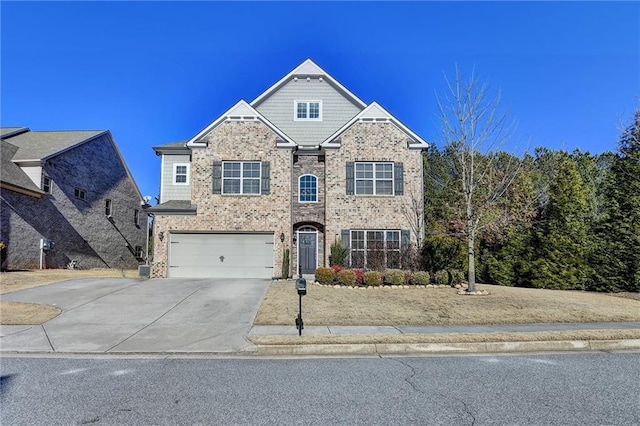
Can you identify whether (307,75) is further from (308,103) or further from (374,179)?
(374,179)

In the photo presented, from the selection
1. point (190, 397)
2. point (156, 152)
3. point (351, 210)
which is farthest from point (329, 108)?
point (190, 397)

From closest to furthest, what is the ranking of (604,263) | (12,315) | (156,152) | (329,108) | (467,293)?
(12,315), (467,293), (604,263), (156,152), (329,108)

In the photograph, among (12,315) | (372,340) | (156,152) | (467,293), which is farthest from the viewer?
(156,152)

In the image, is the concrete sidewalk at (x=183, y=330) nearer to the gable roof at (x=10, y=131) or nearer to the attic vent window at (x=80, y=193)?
the attic vent window at (x=80, y=193)

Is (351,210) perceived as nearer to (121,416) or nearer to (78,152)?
(121,416)

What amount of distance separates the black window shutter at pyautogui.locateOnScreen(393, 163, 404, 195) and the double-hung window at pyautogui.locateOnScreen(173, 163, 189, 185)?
33.9 ft

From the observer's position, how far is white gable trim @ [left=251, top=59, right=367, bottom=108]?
21962 millimetres

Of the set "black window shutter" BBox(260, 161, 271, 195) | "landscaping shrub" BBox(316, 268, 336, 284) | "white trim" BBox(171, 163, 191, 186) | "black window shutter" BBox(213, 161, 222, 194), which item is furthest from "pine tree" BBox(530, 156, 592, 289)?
"white trim" BBox(171, 163, 191, 186)

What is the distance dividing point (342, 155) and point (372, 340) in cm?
1242

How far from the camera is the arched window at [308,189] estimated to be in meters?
19.3

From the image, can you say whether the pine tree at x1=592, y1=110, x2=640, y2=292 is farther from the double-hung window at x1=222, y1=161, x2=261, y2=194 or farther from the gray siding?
the double-hung window at x1=222, y1=161, x2=261, y2=194

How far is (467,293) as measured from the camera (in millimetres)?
13164

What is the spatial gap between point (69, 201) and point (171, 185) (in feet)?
24.2

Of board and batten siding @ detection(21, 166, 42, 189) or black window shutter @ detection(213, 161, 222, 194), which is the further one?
board and batten siding @ detection(21, 166, 42, 189)
